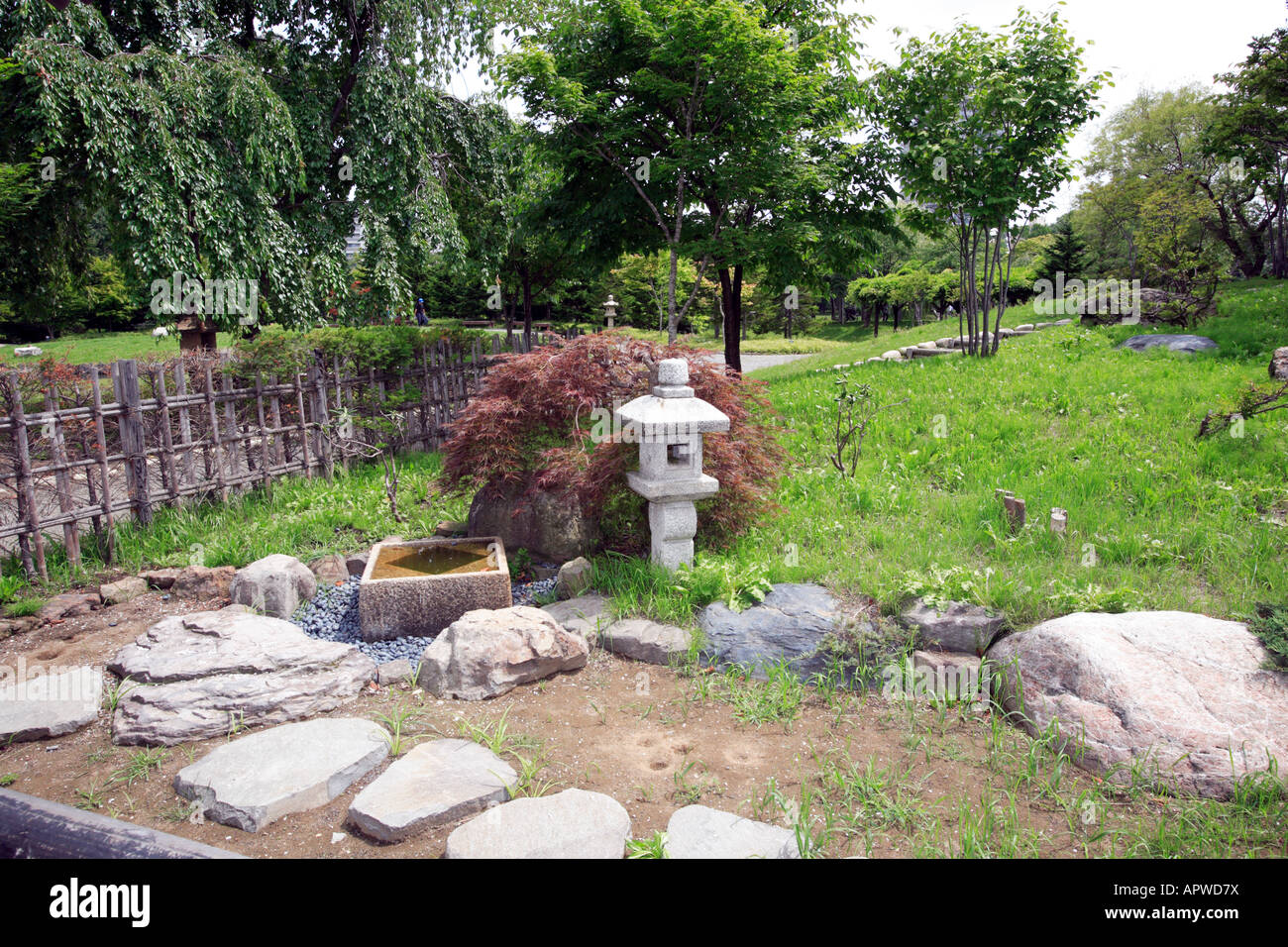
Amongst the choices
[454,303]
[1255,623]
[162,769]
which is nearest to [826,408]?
[1255,623]

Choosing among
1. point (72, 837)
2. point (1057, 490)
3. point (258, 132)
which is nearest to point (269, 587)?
point (72, 837)

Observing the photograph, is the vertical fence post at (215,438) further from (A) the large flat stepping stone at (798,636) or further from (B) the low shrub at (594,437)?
(A) the large flat stepping stone at (798,636)

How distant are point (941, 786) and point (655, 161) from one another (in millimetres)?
9622

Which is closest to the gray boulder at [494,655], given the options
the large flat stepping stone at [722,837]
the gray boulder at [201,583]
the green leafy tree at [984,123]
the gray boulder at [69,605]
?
the large flat stepping stone at [722,837]

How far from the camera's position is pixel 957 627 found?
4344 mm

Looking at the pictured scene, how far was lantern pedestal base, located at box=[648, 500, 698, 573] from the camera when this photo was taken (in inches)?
207

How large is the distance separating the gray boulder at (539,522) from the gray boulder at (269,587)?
57.4 inches

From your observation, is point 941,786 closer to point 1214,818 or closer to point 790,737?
point 790,737

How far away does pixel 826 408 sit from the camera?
9047 mm

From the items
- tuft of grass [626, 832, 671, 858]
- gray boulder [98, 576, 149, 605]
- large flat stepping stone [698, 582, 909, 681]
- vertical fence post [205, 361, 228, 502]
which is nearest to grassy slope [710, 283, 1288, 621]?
large flat stepping stone [698, 582, 909, 681]

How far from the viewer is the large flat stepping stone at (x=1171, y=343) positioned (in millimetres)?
9953

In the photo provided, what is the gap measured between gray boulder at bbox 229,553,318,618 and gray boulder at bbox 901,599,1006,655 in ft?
14.2

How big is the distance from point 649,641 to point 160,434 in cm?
512

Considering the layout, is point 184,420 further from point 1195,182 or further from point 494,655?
point 1195,182
